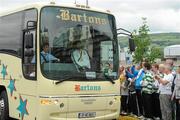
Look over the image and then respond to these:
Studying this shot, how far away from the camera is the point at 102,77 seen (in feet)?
36.0

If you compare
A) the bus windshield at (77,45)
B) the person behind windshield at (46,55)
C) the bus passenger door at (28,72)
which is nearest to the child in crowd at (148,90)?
the bus windshield at (77,45)

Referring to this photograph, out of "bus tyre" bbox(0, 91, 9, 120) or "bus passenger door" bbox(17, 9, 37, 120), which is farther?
"bus tyre" bbox(0, 91, 9, 120)

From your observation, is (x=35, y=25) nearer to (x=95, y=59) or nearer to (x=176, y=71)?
(x=95, y=59)

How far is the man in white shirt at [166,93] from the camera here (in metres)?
12.0

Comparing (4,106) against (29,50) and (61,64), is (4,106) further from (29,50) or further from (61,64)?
(61,64)

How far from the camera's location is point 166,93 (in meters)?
12.1

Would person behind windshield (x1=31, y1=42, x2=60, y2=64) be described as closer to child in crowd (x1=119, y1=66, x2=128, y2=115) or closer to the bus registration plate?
the bus registration plate

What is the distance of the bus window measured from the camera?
10383 millimetres

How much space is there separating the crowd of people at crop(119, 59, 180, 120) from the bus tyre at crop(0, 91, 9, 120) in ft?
13.5

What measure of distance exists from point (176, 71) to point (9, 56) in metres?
4.53

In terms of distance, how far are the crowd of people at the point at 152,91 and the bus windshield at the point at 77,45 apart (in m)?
1.67

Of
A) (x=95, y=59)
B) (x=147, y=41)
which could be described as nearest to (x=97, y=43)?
(x=95, y=59)

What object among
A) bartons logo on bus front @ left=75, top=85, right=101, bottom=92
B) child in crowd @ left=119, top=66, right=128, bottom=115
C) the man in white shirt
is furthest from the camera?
child in crowd @ left=119, top=66, right=128, bottom=115

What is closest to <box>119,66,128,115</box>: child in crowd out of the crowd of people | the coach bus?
the crowd of people
